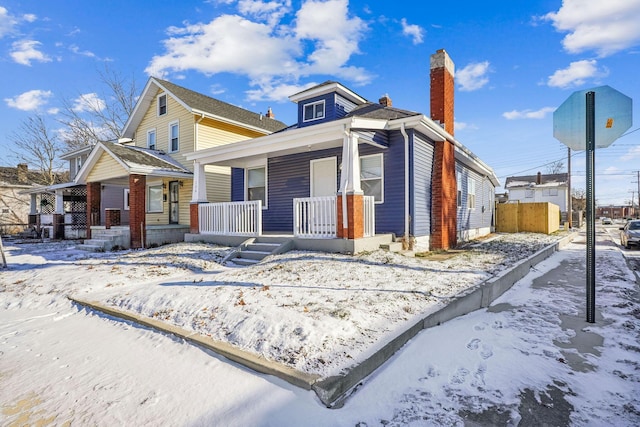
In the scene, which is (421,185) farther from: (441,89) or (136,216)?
(136,216)

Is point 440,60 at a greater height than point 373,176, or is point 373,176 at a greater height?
point 440,60

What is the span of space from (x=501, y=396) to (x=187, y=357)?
2.82 metres

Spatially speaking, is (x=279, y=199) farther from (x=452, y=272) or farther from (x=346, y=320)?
(x=346, y=320)

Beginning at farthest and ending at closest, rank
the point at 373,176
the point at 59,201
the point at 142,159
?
the point at 59,201, the point at 142,159, the point at 373,176

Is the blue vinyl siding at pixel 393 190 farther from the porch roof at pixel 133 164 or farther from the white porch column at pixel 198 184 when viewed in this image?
the porch roof at pixel 133 164

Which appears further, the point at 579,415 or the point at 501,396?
the point at 501,396

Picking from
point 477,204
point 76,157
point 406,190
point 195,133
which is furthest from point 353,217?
point 76,157

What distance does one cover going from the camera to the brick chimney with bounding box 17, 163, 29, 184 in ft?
99.6

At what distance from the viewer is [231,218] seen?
35.3ft

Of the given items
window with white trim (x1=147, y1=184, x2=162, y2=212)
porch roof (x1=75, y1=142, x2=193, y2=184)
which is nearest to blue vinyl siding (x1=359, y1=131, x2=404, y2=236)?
porch roof (x1=75, y1=142, x2=193, y2=184)

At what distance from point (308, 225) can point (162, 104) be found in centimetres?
1227

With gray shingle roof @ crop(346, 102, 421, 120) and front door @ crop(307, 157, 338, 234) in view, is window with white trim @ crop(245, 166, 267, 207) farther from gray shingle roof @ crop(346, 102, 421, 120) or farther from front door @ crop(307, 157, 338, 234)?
gray shingle roof @ crop(346, 102, 421, 120)

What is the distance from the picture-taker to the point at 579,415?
2.46 m

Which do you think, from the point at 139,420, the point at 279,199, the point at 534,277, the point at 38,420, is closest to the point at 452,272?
the point at 534,277
